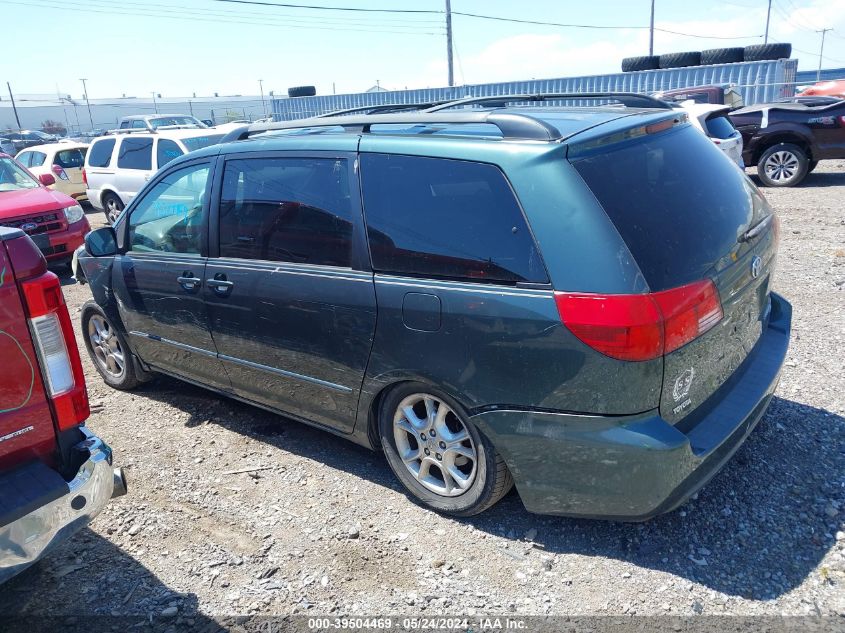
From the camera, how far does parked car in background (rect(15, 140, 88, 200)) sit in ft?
50.6

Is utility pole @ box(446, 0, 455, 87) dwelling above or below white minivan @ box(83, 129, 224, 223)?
above

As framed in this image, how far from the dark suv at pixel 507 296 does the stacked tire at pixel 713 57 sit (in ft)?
78.5

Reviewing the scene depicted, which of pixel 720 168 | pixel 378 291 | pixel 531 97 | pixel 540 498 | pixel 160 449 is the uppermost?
pixel 531 97

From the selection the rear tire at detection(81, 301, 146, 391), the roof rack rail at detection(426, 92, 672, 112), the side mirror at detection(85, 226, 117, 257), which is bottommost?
the rear tire at detection(81, 301, 146, 391)

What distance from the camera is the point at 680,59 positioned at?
25.5m

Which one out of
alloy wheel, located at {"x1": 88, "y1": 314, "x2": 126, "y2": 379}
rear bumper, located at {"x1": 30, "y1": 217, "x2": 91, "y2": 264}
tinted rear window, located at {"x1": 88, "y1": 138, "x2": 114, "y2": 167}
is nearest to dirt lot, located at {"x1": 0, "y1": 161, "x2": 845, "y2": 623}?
alloy wheel, located at {"x1": 88, "y1": 314, "x2": 126, "y2": 379}

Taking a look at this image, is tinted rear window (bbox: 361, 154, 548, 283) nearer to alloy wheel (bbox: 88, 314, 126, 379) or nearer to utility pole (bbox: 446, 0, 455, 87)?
alloy wheel (bbox: 88, 314, 126, 379)

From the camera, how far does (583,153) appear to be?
8.94ft

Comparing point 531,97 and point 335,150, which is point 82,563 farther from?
point 531,97

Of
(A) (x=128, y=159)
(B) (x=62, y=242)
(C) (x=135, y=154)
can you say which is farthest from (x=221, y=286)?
(A) (x=128, y=159)

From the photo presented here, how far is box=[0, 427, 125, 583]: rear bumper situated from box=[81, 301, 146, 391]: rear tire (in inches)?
94.9

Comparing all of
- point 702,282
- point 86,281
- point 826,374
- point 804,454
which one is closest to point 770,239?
point 702,282

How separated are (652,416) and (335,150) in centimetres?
201

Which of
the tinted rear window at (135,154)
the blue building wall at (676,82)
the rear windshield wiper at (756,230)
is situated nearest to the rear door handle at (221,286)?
the rear windshield wiper at (756,230)
